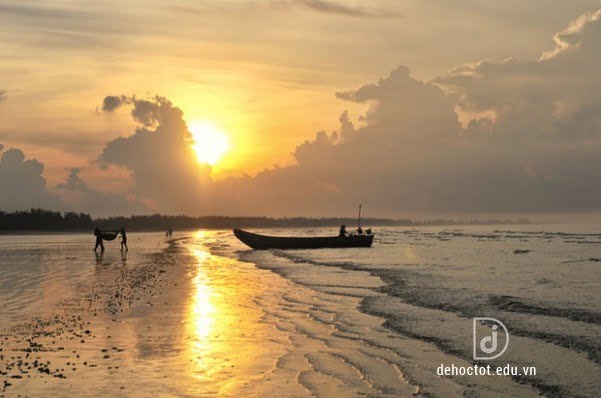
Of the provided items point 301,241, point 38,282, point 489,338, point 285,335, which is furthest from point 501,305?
point 301,241

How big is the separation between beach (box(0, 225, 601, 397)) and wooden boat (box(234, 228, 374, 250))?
31445mm

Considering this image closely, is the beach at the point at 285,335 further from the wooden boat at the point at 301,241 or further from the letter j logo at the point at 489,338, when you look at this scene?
the wooden boat at the point at 301,241

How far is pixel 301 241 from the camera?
61844 millimetres

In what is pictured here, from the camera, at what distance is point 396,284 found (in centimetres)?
2808

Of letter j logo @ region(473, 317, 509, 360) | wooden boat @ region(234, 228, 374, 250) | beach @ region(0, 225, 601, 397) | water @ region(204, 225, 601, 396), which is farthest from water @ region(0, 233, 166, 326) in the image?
wooden boat @ region(234, 228, 374, 250)

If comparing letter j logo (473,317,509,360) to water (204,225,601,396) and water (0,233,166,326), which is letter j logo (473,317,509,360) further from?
water (0,233,166,326)

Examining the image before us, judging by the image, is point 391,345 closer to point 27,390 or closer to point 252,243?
point 27,390

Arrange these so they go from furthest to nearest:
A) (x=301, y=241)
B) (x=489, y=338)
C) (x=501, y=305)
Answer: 1. (x=301, y=241)
2. (x=501, y=305)
3. (x=489, y=338)

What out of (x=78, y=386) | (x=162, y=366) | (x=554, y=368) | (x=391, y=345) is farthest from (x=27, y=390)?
(x=554, y=368)

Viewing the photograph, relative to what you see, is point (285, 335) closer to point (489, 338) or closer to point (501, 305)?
point (489, 338)

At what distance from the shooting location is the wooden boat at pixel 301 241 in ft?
201

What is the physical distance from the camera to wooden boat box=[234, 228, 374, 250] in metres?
61.3

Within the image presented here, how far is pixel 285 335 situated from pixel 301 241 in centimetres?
4702

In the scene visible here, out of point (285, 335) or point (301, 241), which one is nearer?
point (285, 335)
